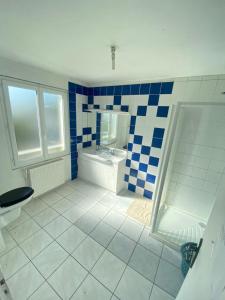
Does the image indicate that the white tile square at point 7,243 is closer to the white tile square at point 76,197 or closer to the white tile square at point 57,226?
the white tile square at point 57,226

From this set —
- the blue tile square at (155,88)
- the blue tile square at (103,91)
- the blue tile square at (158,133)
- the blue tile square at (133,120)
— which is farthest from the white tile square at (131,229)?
the blue tile square at (103,91)

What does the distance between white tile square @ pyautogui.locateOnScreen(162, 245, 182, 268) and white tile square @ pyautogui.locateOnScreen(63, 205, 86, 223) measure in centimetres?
116

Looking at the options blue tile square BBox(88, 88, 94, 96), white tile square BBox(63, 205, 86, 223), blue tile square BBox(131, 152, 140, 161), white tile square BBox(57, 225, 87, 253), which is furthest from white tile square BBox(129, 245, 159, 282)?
blue tile square BBox(88, 88, 94, 96)

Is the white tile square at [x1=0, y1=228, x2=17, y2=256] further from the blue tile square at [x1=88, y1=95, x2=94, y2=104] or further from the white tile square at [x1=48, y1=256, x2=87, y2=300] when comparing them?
the blue tile square at [x1=88, y1=95, x2=94, y2=104]

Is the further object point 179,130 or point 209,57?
point 179,130

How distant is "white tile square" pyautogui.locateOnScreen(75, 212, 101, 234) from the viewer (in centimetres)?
168

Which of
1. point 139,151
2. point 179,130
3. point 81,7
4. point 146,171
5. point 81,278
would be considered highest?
point 81,7

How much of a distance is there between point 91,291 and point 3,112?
208 centimetres

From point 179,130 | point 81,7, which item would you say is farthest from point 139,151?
point 81,7

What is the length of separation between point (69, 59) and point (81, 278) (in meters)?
2.16

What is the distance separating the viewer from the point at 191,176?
1.95 m

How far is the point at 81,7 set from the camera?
67 cm

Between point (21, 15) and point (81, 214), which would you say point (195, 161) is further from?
point (21, 15)

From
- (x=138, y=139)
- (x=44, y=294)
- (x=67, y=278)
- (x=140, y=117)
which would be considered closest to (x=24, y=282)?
(x=44, y=294)
